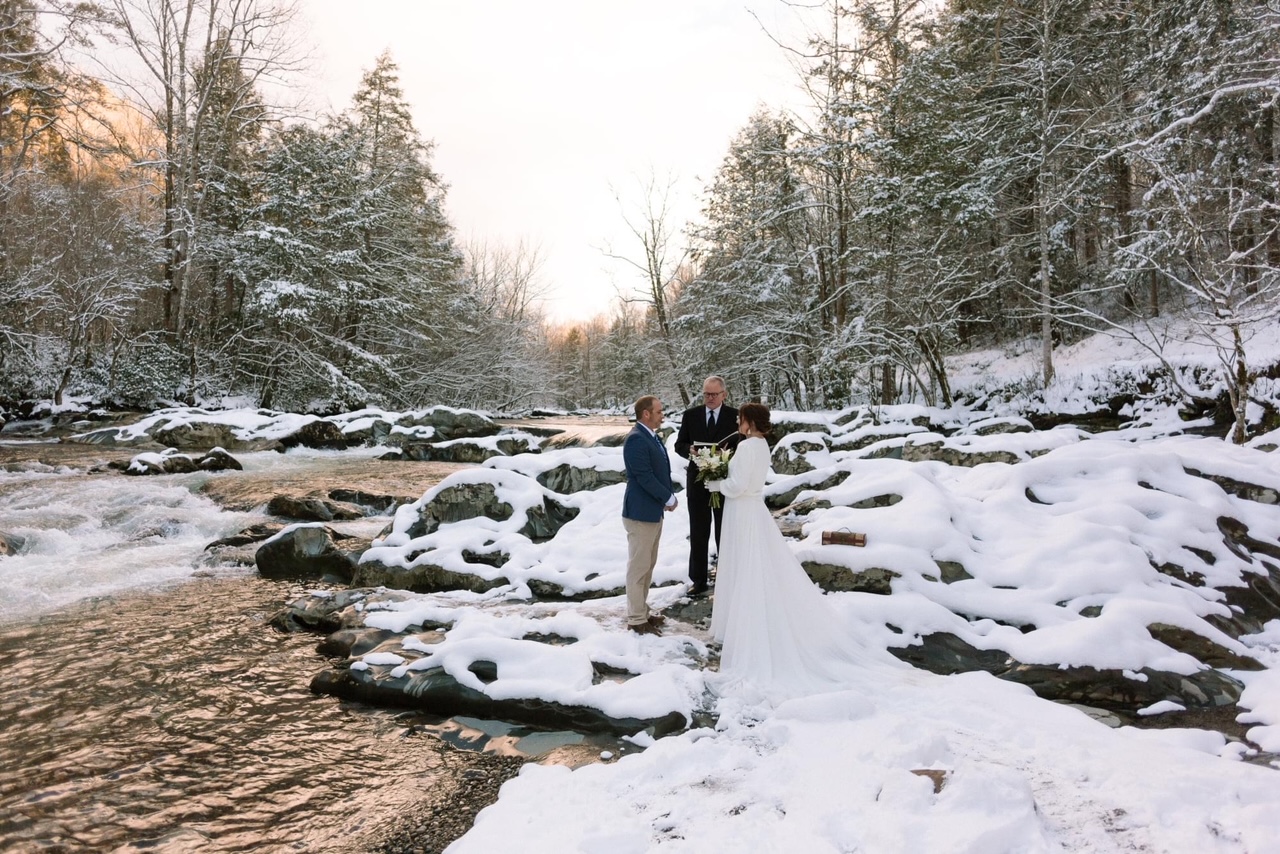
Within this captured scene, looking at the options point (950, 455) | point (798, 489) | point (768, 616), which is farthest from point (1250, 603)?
point (950, 455)


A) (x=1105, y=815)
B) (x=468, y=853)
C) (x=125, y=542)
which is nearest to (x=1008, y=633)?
(x=1105, y=815)

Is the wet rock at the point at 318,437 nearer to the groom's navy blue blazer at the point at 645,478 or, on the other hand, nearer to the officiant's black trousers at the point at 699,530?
the officiant's black trousers at the point at 699,530

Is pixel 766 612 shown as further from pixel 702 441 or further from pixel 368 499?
pixel 368 499

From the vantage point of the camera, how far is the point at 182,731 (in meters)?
4.38

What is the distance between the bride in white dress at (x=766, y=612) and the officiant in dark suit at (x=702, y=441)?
1170mm

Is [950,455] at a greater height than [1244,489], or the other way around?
[950,455]

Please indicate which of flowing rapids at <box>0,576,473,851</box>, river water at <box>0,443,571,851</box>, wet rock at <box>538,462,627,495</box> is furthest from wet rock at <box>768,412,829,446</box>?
flowing rapids at <box>0,576,473,851</box>

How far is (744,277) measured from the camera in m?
21.4

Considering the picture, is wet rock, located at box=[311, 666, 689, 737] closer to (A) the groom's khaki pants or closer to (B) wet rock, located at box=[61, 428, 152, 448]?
(A) the groom's khaki pants

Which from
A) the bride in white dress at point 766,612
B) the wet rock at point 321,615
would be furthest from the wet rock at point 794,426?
the wet rock at point 321,615

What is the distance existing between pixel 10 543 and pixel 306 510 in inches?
145

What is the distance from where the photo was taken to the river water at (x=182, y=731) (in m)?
3.41

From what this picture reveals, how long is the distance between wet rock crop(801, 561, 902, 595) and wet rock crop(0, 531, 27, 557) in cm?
1016

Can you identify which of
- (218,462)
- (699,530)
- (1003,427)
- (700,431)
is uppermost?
(700,431)
